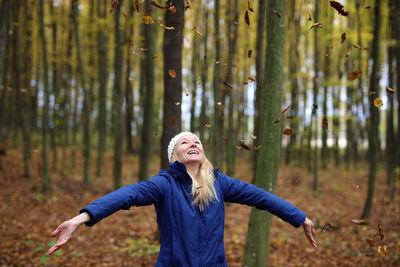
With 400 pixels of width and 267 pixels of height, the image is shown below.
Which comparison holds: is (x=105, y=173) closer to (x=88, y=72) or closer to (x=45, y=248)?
(x=88, y=72)

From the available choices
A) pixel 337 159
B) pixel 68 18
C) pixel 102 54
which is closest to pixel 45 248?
pixel 102 54

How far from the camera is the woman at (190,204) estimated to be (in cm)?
228

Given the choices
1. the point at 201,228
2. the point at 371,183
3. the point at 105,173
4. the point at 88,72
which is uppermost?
the point at 88,72

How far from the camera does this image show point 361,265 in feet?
18.8

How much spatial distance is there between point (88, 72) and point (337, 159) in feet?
55.3

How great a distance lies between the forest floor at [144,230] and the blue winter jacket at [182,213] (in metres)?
1.22

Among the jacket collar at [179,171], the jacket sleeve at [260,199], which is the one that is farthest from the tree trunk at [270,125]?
the jacket collar at [179,171]

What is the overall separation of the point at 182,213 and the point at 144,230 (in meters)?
5.76

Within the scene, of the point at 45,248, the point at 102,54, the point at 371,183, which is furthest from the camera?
the point at 102,54

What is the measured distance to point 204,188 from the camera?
8.07 ft

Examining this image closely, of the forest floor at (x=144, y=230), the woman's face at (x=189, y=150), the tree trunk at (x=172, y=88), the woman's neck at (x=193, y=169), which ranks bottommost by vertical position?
the forest floor at (x=144, y=230)

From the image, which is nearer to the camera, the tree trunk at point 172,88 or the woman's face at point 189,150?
the woman's face at point 189,150

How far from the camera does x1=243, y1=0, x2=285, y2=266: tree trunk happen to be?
14.8 ft

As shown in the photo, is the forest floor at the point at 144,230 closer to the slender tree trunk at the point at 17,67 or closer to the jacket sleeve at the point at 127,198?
the slender tree trunk at the point at 17,67
